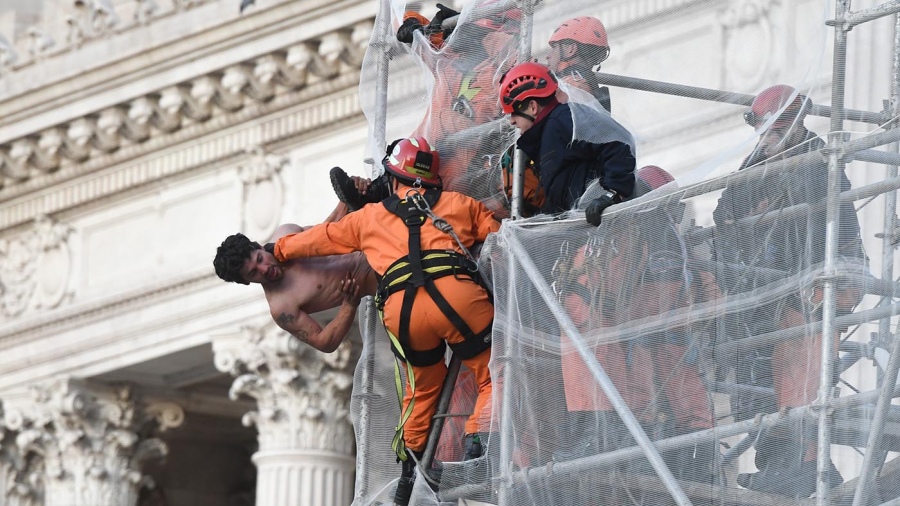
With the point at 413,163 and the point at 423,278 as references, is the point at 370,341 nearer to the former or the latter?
the point at 413,163

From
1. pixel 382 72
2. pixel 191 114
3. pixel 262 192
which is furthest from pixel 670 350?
pixel 191 114

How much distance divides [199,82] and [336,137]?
1545mm

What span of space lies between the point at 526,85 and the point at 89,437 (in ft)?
46.8

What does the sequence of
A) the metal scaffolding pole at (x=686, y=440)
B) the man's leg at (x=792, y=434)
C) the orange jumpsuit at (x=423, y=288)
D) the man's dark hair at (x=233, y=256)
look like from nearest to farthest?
the metal scaffolding pole at (x=686, y=440)
the man's leg at (x=792, y=434)
the orange jumpsuit at (x=423, y=288)
the man's dark hair at (x=233, y=256)

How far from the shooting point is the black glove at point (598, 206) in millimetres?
12297

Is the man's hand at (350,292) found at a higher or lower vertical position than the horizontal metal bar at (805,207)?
higher

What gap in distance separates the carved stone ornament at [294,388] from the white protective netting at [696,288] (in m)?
10.1

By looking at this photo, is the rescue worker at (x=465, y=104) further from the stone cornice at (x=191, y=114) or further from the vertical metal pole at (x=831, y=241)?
the stone cornice at (x=191, y=114)

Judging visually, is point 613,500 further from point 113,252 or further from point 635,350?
point 113,252

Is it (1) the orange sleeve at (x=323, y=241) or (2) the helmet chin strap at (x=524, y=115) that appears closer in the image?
(2) the helmet chin strap at (x=524, y=115)

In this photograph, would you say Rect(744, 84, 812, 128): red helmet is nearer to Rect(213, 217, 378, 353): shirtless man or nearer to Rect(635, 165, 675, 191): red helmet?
Rect(635, 165, 675, 191): red helmet

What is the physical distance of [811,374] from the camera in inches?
443

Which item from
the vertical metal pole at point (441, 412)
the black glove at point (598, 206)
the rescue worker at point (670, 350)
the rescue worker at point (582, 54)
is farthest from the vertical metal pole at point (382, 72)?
the rescue worker at point (670, 350)

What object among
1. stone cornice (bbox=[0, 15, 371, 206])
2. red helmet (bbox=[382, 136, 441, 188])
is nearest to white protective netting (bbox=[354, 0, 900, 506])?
red helmet (bbox=[382, 136, 441, 188])
